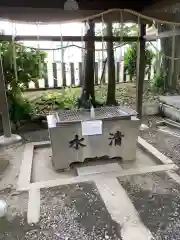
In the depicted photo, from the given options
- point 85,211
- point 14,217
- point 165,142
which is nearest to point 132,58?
point 165,142

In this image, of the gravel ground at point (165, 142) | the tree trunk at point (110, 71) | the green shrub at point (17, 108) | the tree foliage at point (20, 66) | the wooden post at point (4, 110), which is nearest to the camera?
the gravel ground at point (165, 142)

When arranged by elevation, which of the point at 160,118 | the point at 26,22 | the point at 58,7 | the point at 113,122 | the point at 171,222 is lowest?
the point at 171,222

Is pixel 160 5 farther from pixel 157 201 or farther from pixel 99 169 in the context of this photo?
pixel 157 201

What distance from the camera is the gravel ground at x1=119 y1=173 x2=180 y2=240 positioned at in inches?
79.5

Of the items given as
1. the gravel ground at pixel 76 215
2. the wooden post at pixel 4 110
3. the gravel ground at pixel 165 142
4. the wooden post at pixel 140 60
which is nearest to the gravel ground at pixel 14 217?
the gravel ground at pixel 76 215

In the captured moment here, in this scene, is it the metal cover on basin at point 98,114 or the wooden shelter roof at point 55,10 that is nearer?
the metal cover on basin at point 98,114

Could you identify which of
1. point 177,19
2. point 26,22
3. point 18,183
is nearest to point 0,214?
point 18,183

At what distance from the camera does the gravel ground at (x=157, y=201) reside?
2020 millimetres

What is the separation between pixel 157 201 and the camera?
242 cm

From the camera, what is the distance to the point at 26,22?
3367 millimetres

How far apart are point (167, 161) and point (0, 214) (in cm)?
233

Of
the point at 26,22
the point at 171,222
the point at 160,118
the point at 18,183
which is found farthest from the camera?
the point at 160,118

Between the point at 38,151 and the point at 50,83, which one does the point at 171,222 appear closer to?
the point at 38,151

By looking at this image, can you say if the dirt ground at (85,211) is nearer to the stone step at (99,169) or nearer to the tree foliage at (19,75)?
the stone step at (99,169)
